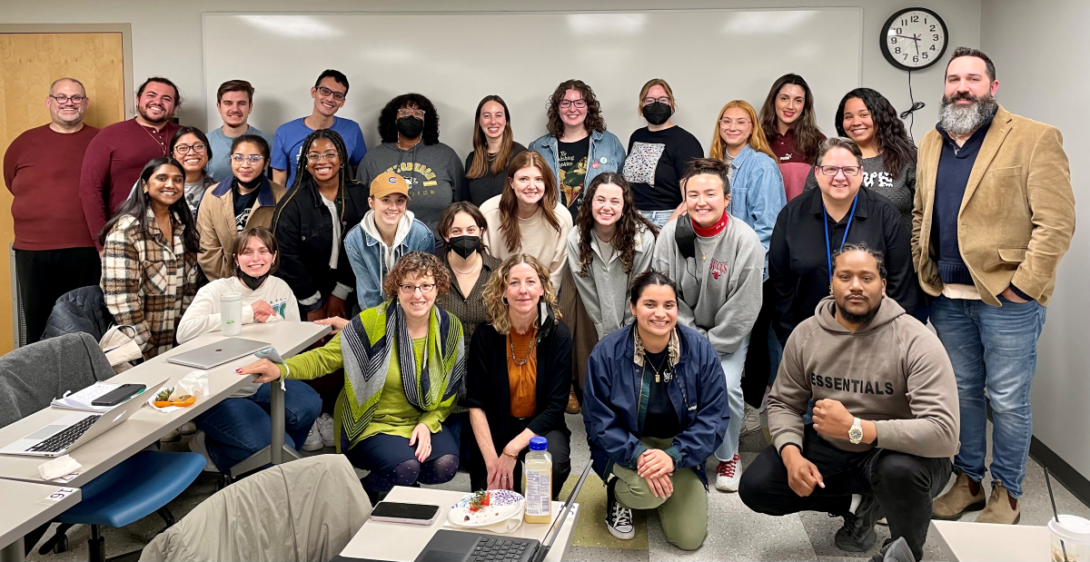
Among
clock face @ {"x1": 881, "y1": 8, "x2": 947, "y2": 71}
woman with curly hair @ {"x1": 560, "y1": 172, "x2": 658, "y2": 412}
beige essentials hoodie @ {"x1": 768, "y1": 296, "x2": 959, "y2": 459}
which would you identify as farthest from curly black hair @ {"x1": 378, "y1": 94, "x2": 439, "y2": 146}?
clock face @ {"x1": 881, "y1": 8, "x2": 947, "y2": 71}

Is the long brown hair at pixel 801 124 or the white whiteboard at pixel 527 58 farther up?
the white whiteboard at pixel 527 58

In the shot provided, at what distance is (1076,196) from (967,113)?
916 millimetres

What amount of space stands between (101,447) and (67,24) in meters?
4.10

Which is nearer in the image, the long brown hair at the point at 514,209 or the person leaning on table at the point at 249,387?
the person leaning on table at the point at 249,387

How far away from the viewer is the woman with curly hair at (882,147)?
357cm

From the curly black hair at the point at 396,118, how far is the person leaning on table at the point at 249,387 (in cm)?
143

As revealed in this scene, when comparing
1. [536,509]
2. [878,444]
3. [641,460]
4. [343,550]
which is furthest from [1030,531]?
[343,550]

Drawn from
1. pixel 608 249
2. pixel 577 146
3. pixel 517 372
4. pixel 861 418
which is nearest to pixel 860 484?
pixel 861 418

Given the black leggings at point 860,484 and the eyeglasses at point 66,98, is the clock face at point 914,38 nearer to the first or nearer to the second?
the black leggings at point 860,484

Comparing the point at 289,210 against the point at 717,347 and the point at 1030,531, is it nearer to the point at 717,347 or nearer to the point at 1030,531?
the point at 717,347

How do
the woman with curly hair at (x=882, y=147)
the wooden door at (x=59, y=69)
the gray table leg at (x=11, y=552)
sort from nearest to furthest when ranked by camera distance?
the gray table leg at (x=11, y=552) → the woman with curly hair at (x=882, y=147) → the wooden door at (x=59, y=69)

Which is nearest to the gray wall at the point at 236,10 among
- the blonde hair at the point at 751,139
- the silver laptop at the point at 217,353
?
the blonde hair at the point at 751,139

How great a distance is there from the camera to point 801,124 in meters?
4.32

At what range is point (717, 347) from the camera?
3463 millimetres
